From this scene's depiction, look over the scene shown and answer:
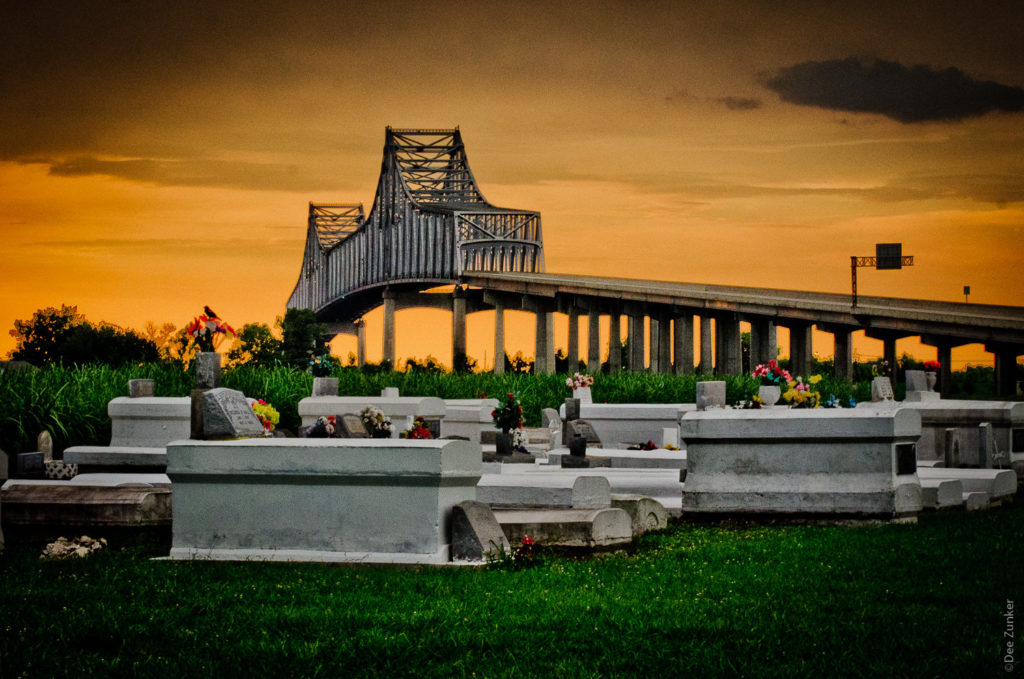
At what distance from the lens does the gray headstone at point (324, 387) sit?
29219 millimetres

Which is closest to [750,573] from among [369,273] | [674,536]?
[674,536]

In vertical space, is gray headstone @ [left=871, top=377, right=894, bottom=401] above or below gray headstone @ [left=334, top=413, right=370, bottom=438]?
above

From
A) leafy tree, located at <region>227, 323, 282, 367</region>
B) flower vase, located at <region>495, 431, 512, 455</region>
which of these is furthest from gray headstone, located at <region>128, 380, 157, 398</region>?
leafy tree, located at <region>227, 323, 282, 367</region>

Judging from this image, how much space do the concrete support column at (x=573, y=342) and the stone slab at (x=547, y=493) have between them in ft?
194

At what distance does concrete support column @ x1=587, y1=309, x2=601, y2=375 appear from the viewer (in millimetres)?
72375

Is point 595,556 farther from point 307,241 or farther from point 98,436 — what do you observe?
point 307,241

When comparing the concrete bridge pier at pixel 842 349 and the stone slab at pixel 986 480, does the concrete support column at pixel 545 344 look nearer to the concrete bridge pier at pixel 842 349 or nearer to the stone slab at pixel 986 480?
the concrete bridge pier at pixel 842 349

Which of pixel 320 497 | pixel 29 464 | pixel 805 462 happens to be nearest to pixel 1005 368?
pixel 805 462

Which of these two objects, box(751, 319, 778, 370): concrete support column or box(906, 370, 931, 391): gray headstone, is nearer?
box(906, 370, 931, 391): gray headstone

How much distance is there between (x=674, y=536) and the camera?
1307 centimetres

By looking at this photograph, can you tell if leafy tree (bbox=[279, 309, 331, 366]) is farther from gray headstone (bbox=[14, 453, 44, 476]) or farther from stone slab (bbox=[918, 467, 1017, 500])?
stone slab (bbox=[918, 467, 1017, 500])

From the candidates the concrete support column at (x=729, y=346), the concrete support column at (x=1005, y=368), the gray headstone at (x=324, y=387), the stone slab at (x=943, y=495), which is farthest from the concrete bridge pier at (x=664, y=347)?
the stone slab at (x=943, y=495)

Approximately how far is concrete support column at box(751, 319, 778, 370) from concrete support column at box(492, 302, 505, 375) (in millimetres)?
32397

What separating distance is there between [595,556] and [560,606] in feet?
8.78
